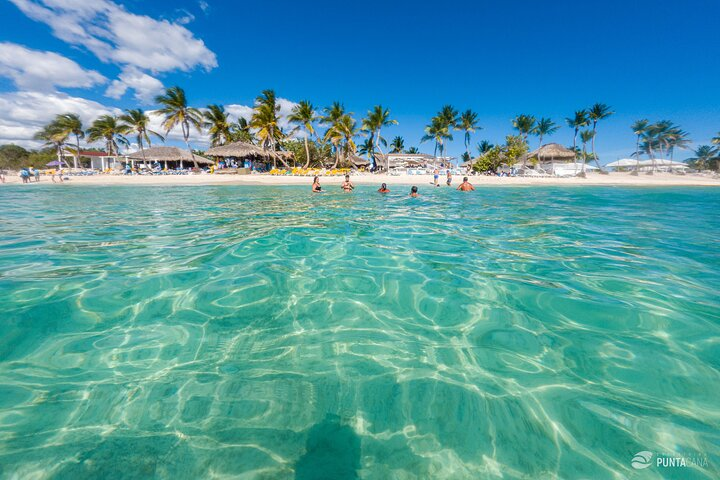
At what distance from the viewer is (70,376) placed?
2.25 meters

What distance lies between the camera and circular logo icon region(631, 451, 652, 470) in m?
1.63

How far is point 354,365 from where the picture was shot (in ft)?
7.91

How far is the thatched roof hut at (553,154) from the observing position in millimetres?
45219

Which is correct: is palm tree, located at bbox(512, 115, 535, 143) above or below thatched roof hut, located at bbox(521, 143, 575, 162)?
above

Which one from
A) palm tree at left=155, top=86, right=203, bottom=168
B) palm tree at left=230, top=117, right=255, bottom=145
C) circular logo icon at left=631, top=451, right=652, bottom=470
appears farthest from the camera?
palm tree at left=230, top=117, right=255, bottom=145

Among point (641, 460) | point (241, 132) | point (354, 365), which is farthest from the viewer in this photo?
point (241, 132)

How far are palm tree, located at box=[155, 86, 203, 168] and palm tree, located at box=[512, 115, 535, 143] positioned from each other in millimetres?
48775

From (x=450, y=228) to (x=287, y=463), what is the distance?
6946 mm

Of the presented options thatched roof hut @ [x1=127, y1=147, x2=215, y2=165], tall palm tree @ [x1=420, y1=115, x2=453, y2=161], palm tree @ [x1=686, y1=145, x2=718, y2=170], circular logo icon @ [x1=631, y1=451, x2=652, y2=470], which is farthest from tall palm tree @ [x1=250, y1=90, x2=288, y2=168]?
palm tree @ [x1=686, y1=145, x2=718, y2=170]

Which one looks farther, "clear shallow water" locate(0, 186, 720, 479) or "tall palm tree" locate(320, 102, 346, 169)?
"tall palm tree" locate(320, 102, 346, 169)

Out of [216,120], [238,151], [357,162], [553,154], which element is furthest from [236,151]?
[553,154]

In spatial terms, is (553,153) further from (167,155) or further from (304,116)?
(167,155)

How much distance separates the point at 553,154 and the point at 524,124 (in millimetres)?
7448

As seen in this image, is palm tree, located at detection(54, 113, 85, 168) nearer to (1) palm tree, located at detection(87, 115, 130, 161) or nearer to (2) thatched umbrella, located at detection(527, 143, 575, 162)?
(1) palm tree, located at detection(87, 115, 130, 161)
